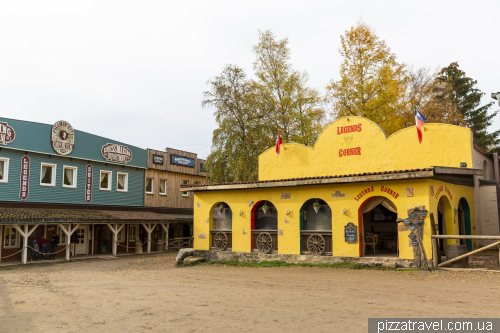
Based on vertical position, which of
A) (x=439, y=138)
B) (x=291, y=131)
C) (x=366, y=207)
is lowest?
(x=366, y=207)

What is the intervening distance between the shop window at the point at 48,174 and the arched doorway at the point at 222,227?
10016 mm

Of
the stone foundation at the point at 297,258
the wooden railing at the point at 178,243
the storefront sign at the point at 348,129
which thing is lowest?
the wooden railing at the point at 178,243

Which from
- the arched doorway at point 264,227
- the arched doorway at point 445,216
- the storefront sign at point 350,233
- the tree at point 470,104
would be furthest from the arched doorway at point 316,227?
the tree at point 470,104

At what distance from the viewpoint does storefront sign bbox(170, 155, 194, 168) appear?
95.9ft

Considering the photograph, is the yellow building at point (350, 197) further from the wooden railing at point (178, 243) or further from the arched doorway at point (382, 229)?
the wooden railing at point (178, 243)

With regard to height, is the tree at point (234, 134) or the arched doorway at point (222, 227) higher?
the tree at point (234, 134)

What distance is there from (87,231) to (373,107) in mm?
17983

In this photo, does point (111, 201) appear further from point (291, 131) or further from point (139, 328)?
point (139, 328)

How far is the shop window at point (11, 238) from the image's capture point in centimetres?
1981

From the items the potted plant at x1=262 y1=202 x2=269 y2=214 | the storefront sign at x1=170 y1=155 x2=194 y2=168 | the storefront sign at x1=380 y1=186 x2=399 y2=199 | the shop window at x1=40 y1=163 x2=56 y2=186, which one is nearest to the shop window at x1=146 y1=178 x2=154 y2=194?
the storefront sign at x1=170 y1=155 x2=194 y2=168

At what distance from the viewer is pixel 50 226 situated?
21766 millimetres

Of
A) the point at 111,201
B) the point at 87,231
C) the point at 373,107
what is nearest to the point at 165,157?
the point at 111,201

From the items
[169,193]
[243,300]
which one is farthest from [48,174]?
[243,300]

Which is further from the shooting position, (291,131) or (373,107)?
(291,131)
